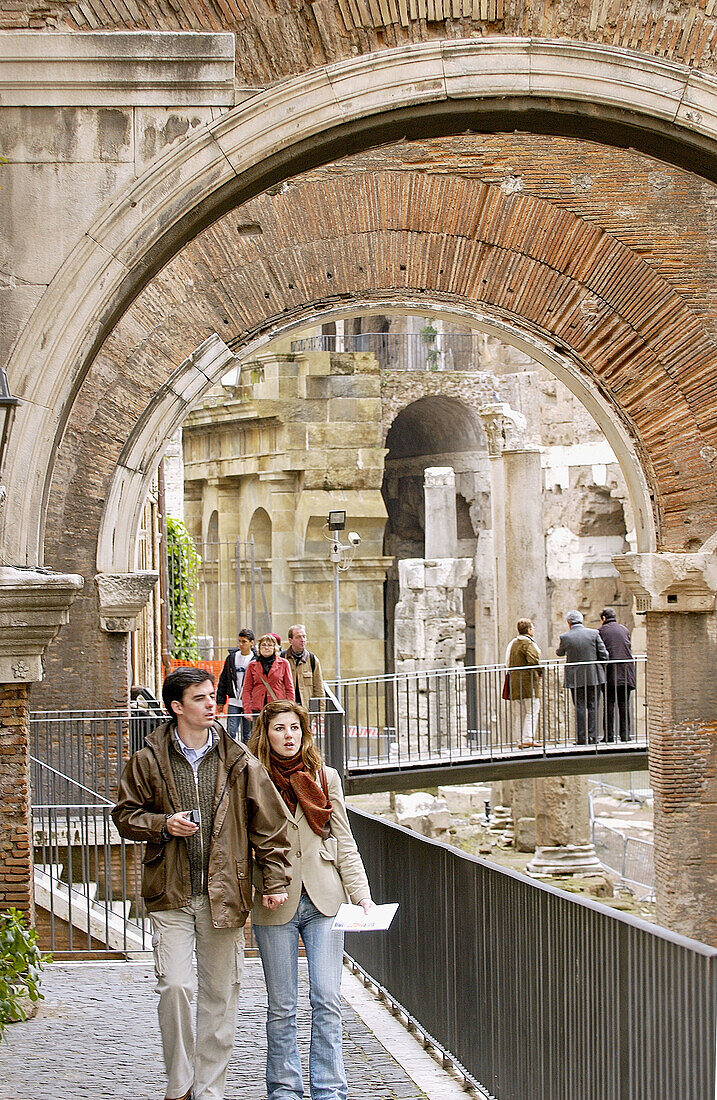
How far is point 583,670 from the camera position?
59.6 feet

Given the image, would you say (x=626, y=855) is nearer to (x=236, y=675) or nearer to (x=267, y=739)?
(x=236, y=675)

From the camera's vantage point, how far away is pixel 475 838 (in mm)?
24156

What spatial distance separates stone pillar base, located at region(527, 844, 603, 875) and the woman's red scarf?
16.7m

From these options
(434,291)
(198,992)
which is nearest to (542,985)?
(198,992)

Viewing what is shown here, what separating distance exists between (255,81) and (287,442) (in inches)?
891

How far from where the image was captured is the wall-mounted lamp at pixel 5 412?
15.7 ft

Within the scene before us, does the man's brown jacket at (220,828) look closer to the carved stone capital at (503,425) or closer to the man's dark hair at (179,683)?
the man's dark hair at (179,683)

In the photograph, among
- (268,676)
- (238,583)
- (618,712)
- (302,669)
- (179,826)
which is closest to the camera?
(179,826)

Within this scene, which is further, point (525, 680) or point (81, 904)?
point (525, 680)

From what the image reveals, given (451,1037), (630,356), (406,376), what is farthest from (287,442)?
(451,1037)

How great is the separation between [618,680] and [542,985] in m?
13.6

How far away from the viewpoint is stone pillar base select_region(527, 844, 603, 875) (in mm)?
21328

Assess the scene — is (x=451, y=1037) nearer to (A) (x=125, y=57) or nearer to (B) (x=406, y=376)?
(A) (x=125, y=57)

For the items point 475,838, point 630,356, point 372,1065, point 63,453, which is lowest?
point 475,838
